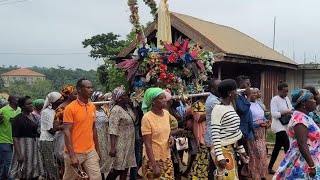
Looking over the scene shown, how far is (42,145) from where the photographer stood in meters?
7.03

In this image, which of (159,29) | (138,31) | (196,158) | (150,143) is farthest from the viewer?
(159,29)

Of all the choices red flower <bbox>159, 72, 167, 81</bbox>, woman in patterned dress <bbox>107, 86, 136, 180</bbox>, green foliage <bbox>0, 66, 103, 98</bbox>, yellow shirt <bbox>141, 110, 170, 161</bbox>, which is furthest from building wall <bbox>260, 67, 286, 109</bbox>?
green foliage <bbox>0, 66, 103, 98</bbox>

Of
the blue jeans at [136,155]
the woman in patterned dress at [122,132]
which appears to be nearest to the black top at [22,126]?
the woman in patterned dress at [122,132]

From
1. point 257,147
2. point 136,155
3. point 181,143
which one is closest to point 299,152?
point 181,143

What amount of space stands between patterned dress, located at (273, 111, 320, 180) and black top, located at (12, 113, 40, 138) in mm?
4187

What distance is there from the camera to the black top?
730 cm

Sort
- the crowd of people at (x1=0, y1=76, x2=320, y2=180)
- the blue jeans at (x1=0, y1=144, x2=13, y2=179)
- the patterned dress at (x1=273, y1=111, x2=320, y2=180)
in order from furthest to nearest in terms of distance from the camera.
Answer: the blue jeans at (x1=0, y1=144, x2=13, y2=179)
the crowd of people at (x1=0, y1=76, x2=320, y2=180)
the patterned dress at (x1=273, y1=111, x2=320, y2=180)

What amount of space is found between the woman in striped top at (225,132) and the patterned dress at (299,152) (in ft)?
2.07

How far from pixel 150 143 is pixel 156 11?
367 centimetres

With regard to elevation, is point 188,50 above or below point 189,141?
above

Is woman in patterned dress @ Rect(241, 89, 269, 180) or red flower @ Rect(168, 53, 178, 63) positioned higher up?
red flower @ Rect(168, 53, 178, 63)

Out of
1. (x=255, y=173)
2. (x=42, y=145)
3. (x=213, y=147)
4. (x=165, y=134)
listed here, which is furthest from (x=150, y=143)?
(x=255, y=173)

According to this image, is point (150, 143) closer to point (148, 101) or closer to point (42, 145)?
point (148, 101)

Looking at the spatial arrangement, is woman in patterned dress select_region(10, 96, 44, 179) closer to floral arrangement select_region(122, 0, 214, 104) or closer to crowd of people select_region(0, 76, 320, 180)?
crowd of people select_region(0, 76, 320, 180)
